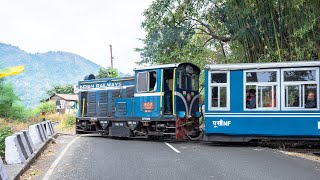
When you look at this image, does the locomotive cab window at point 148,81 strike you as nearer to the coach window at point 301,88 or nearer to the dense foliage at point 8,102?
the coach window at point 301,88

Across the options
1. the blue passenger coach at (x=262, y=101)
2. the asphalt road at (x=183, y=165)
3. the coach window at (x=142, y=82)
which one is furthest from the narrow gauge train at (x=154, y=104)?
the asphalt road at (x=183, y=165)

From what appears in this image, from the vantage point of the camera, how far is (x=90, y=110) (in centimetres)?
2056

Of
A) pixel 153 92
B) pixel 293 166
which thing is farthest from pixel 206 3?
pixel 293 166

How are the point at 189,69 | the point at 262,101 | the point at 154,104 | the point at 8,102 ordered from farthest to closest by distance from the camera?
the point at 8,102
the point at 189,69
the point at 154,104
the point at 262,101

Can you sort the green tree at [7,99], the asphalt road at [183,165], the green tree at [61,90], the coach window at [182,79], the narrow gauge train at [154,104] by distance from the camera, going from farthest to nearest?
the green tree at [61,90]
the green tree at [7,99]
the coach window at [182,79]
the narrow gauge train at [154,104]
the asphalt road at [183,165]

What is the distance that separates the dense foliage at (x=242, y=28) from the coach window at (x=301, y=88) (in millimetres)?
1456

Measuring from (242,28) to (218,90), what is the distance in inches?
153

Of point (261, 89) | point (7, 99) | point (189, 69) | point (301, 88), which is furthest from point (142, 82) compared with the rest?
point (7, 99)

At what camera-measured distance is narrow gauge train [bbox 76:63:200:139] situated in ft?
51.9

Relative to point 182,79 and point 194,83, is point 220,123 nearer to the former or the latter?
point 182,79

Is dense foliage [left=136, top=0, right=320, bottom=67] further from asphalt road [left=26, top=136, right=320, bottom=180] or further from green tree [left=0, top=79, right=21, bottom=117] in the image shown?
green tree [left=0, top=79, right=21, bottom=117]

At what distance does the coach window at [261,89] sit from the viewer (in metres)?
12.9

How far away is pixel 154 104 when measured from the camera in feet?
53.3

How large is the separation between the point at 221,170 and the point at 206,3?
14.8m
